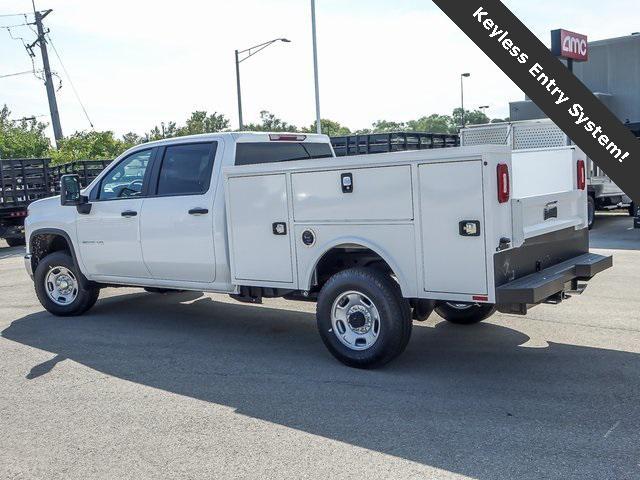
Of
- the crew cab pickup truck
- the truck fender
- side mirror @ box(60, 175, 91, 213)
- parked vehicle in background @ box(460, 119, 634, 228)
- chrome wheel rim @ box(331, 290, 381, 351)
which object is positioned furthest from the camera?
parked vehicle in background @ box(460, 119, 634, 228)

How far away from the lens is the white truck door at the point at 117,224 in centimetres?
780

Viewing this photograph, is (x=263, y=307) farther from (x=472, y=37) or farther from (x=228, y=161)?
(x=472, y=37)

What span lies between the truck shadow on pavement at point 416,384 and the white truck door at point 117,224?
27.1 inches

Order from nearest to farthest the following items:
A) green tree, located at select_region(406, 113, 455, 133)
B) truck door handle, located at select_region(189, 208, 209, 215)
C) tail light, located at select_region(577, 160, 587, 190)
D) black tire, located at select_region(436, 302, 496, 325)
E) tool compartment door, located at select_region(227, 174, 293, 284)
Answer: tool compartment door, located at select_region(227, 174, 293, 284) < tail light, located at select_region(577, 160, 587, 190) < truck door handle, located at select_region(189, 208, 209, 215) < black tire, located at select_region(436, 302, 496, 325) < green tree, located at select_region(406, 113, 455, 133)

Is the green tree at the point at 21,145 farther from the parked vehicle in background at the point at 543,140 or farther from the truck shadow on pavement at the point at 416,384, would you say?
the truck shadow on pavement at the point at 416,384

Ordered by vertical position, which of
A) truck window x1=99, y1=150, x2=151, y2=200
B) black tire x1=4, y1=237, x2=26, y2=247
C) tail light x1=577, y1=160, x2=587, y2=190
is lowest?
black tire x1=4, y1=237, x2=26, y2=247

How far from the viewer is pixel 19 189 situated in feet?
63.4

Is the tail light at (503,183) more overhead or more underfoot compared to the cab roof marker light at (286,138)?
more underfoot

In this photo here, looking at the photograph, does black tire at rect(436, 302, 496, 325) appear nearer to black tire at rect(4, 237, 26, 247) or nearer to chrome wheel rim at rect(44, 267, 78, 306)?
chrome wheel rim at rect(44, 267, 78, 306)

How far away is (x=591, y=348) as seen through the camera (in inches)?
251

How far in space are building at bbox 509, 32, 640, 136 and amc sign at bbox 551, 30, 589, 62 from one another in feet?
3.60

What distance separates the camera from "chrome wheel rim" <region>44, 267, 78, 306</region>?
8.69 m

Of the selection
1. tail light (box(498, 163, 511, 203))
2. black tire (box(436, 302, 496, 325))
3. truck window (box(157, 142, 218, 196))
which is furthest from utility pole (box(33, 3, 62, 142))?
tail light (box(498, 163, 511, 203))

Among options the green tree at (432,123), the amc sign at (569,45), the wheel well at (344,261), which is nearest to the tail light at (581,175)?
the wheel well at (344,261)
